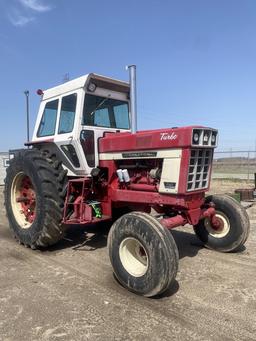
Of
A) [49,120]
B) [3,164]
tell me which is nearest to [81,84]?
[49,120]

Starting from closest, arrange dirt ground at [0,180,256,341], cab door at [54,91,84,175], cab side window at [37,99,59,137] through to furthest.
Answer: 1. dirt ground at [0,180,256,341]
2. cab door at [54,91,84,175]
3. cab side window at [37,99,59,137]

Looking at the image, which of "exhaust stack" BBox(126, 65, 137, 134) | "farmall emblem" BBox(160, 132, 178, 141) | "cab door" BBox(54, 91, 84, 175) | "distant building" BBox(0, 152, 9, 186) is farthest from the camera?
"distant building" BBox(0, 152, 9, 186)

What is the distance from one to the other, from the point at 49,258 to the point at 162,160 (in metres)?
2.30

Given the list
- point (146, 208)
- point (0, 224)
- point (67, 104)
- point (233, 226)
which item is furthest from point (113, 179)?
point (0, 224)

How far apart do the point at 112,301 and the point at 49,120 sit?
3.74m

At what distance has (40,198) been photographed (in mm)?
5848

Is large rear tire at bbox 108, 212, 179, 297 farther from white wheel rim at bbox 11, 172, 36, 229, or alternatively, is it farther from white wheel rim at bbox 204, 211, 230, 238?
white wheel rim at bbox 11, 172, 36, 229

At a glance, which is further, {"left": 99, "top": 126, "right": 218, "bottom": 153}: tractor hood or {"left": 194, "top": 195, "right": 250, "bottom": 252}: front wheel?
{"left": 194, "top": 195, "right": 250, "bottom": 252}: front wheel

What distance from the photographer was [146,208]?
5.82m

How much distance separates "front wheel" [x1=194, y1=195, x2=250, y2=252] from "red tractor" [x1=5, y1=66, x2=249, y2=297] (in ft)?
0.05

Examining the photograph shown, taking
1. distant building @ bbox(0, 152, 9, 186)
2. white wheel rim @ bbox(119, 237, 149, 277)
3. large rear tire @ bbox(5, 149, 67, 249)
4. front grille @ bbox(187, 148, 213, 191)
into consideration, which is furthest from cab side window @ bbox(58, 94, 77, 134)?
distant building @ bbox(0, 152, 9, 186)

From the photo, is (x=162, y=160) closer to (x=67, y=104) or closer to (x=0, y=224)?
(x=67, y=104)

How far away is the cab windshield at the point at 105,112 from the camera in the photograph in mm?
6152

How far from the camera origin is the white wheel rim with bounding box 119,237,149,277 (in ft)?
15.0
